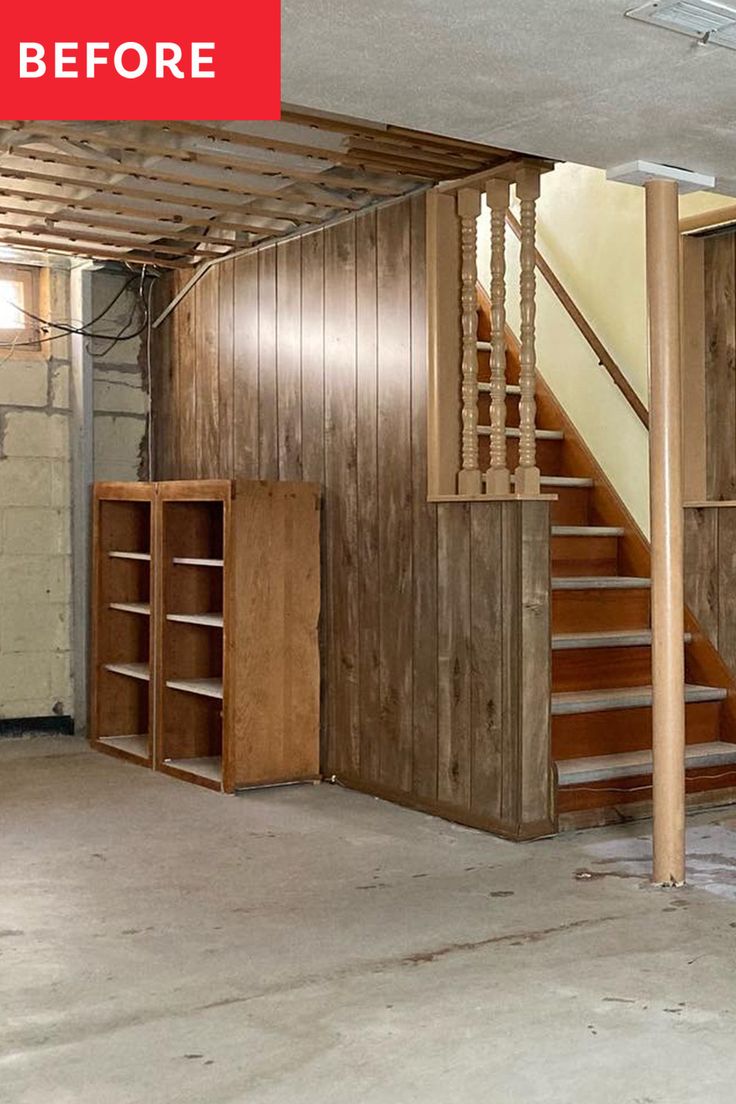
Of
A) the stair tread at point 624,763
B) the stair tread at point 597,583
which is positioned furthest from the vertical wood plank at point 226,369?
the stair tread at point 624,763

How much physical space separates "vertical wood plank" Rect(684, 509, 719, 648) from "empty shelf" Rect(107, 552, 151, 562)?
238 cm

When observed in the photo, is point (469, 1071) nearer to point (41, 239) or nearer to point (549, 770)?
point (549, 770)

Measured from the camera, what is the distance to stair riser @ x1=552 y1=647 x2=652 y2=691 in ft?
16.6

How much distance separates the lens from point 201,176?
4941 millimetres

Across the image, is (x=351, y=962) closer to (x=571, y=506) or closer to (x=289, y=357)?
(x=571, y=506)

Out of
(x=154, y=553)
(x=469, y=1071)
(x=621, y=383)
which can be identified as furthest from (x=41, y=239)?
(x=469, y=1071)

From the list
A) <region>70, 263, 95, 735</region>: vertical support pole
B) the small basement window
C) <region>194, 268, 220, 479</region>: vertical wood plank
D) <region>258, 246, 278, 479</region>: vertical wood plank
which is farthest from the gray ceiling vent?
the small basement window

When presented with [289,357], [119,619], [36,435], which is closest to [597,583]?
[289,357]

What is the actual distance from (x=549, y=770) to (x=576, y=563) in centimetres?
122

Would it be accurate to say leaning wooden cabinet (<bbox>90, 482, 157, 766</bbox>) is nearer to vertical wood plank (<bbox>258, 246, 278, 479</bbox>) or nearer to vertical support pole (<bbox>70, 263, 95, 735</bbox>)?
vertical support pole (<bbox>70, 263, 95, 735</bbox>)

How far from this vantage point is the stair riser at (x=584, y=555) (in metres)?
5.53

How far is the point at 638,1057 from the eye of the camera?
8.89 ft

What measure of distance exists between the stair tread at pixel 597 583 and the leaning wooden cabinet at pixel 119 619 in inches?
83.6

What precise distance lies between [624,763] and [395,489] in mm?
1345
